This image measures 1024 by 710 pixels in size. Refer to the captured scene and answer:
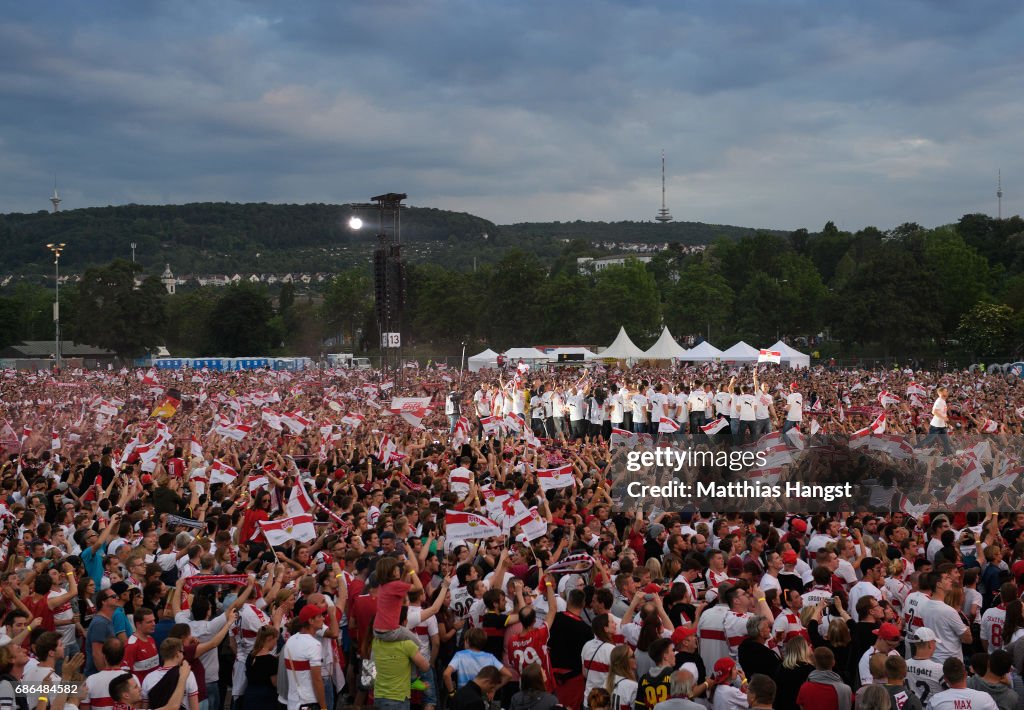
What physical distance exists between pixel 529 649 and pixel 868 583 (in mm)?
2906

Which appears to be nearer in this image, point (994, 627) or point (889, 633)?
point (889, 633)

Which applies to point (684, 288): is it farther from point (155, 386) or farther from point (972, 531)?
point (972, 531)

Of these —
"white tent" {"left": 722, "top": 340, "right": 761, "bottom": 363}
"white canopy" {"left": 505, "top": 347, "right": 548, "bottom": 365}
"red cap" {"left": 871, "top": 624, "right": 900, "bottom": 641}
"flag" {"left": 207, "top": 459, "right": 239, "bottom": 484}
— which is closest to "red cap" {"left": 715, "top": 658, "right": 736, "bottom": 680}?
"red cap" {"left": 871, "top": 624, "right": 900, "bottom": 641}

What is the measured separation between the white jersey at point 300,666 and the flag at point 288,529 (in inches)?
115

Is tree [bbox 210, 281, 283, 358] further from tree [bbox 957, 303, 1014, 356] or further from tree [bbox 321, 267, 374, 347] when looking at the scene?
tree [bbox 957, 303, 1014, 356]

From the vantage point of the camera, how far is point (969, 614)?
8.61 m

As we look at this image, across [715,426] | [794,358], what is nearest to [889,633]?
[715,426]

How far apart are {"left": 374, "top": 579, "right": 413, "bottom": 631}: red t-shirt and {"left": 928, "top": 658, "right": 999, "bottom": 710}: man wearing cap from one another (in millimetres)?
3413

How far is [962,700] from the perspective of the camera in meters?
6.20

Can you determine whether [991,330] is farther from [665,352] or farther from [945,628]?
[945,628]

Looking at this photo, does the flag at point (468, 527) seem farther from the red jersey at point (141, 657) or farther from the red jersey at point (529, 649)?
the red jersey at point (141, 657)

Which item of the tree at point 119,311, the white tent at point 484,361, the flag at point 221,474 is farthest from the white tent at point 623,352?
the tree at point 119,311

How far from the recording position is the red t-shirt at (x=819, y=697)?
250 inches

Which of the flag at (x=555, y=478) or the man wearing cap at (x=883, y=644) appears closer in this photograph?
the man wearing cap at (x=883, y=644)
